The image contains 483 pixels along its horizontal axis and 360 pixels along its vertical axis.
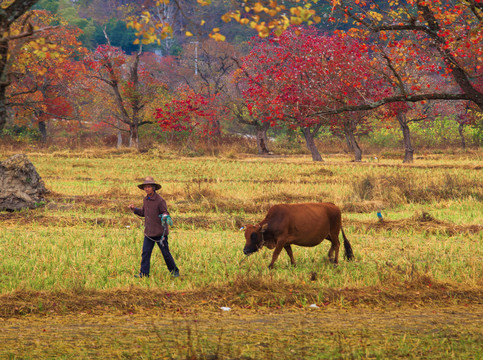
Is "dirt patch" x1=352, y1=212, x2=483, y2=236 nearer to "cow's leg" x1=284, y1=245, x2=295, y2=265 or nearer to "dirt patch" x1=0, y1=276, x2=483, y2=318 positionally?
"cow's leg" x1=284, y1=245, x2=295, y2=265

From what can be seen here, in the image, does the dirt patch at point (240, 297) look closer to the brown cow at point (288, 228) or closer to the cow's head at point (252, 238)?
the cow's head at point (252, 238)

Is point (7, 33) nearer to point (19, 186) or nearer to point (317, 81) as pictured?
point (19, 186)

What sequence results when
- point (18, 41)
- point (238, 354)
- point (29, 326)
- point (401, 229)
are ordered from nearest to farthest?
point (238, 354)
point (18, 41)
point (29, 326)
point (401, 229)

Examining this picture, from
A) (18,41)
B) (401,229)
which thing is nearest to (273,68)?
(401,229)

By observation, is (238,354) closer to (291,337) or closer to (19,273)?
(291,337)

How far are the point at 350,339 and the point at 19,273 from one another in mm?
6273

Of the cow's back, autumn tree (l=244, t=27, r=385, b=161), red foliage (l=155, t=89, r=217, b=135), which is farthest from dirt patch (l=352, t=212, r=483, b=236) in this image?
red foliage (l=155, t=89, r=217, b=135)

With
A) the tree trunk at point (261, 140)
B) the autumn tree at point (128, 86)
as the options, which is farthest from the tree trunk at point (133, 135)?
the tree trunk at point (261, 140)

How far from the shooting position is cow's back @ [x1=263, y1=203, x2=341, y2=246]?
10.2 meters

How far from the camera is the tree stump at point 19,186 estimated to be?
1833 cm

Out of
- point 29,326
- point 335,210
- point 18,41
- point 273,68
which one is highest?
point 273,68

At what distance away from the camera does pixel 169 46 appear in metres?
96.5

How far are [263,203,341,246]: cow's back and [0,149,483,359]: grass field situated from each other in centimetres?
66

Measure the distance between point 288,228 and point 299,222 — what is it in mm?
234
